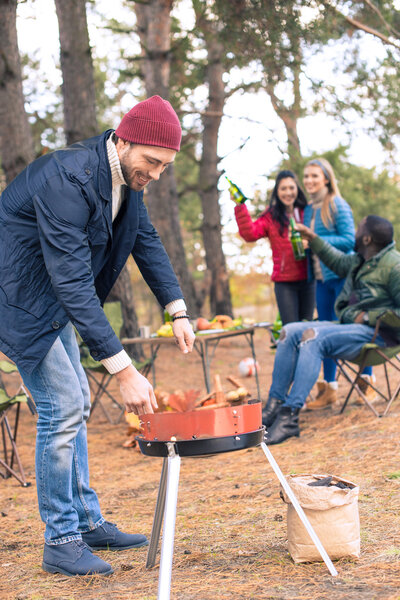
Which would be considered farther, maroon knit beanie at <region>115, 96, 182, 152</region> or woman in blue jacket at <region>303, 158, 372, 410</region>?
woman in blue jacket at <region>303, 158, 372, 410</region>

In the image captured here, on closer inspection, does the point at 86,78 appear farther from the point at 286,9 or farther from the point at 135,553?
the point at 135,553

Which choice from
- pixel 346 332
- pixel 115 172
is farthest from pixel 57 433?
pixel 346 332

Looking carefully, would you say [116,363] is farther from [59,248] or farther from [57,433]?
[57,433]

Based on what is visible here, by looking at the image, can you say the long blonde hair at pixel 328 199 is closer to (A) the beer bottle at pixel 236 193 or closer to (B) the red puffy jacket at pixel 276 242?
(B) the red puffy jacket at pixel 276 242

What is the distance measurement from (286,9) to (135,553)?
6.14 metres

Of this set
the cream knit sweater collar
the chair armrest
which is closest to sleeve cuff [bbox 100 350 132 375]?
the cream knit sweater collar

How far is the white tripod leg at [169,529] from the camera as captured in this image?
1.89 metres

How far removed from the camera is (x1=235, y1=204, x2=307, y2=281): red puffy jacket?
5477mm

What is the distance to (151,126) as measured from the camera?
2248mm

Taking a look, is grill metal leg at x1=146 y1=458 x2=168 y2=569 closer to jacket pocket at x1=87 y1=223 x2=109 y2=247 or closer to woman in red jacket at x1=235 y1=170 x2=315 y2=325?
jacket pocket at x1=87 y1=223 x2=109 y2=247

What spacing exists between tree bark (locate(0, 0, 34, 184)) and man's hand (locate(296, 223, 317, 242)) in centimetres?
338

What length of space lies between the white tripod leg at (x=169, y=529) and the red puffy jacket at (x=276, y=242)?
3.59 m

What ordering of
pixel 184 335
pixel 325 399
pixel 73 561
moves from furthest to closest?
pixel 325 399
pixel 184 335
pixel 73 561

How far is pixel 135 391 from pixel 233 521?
1231mm
